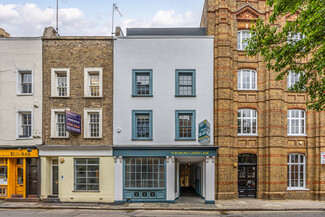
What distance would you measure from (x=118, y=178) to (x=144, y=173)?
173 cm

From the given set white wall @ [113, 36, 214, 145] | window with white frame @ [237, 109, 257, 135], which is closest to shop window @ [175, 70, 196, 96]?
white wall @ [113, 36, 214, 145]

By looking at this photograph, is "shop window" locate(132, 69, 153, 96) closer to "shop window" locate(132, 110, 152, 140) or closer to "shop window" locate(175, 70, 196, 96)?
"shop window" locate(132, 110, 152, 140)

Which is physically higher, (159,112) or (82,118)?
(159,112)

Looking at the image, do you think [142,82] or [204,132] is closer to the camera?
[204,132]

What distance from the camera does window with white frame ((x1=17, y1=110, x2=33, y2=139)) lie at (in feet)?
48.7

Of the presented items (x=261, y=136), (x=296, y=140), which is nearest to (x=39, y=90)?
(x=261, y=136)

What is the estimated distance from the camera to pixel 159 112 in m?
14.7

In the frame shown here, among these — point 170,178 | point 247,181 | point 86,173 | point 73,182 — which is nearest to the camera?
point 170,178

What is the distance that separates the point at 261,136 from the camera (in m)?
15.6

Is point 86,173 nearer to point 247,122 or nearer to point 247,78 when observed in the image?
point 247,122

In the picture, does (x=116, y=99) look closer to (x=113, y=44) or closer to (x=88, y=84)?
(x=88, y=84)

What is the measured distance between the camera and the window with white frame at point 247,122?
51.9 feet

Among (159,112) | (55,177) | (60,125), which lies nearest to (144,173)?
(159,112)

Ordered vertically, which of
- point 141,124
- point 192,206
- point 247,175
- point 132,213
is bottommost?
point 192,206
